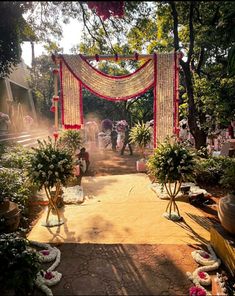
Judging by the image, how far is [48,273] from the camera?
3508mm

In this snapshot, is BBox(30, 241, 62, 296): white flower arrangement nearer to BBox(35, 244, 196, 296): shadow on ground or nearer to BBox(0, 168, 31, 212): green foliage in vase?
BBox(35, 244, 196, 296): shadow on ground

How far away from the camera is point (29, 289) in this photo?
285 centimetres

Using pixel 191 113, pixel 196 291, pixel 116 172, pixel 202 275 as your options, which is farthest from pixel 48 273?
pixel 191 113

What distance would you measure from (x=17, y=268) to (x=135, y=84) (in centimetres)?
583

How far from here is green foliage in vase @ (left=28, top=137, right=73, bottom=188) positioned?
504 cm

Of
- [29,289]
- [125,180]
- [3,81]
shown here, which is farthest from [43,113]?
[29,289]

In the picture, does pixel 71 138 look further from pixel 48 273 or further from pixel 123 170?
pixel 48 273

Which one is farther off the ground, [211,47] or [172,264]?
[211,47]

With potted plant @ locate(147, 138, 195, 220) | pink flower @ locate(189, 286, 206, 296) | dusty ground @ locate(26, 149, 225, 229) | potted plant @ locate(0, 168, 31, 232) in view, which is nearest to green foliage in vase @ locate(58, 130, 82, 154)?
dusty ground @ locate(26, 149, 225, 229)

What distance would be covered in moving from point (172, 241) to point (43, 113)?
113 ft

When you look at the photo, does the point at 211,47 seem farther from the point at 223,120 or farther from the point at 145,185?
the point at 145,185

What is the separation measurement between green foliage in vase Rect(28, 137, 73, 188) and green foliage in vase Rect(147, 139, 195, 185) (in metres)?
1.88

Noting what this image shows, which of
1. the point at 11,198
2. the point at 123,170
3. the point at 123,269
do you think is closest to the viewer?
the point at 123,269

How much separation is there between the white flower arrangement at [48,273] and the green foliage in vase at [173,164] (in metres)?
2.54
